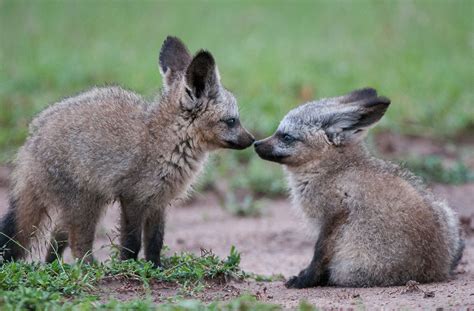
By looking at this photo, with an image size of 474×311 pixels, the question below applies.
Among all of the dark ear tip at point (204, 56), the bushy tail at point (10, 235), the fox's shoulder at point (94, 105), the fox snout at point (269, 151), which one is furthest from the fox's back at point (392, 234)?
the bushy tail at point (10, 235)

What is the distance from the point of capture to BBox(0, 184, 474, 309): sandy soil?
19.2 feet

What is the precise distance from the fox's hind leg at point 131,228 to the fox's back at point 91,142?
0.22 meters

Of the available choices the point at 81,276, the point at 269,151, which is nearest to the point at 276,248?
the point at 269,151

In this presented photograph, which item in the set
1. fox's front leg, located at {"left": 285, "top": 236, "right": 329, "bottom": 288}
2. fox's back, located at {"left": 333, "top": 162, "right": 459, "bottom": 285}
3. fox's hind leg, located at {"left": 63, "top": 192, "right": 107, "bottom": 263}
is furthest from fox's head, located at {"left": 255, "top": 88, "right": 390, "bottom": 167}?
fox's hind leg, located at {"left": 63, "top": 192, "right": 107, "bottom": 263}

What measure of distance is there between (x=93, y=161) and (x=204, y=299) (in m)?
1.53

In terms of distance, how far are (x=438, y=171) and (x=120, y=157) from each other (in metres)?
5.01

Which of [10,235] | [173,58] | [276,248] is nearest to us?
[10,235]

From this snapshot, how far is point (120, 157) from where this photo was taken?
6.61 metres

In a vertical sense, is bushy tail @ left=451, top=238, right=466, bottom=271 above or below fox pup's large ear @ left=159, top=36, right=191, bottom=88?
below

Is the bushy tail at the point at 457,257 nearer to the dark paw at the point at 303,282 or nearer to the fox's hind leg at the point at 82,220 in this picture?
the dark paw at the point at 303,282

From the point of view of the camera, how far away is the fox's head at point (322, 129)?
7.03 metres

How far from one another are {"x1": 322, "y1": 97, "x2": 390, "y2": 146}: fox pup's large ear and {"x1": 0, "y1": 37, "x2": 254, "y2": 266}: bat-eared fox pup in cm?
73

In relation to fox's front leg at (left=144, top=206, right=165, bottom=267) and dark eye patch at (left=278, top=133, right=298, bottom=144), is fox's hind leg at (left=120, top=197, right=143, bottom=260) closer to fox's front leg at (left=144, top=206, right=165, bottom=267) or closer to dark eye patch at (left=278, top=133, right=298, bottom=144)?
fox's front leg at (left=144, top=206, right=165, bottom=267)

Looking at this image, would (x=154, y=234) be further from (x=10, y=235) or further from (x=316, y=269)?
(x=316, y=269)
